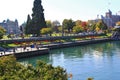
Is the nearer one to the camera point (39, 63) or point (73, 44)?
point (39, 63)

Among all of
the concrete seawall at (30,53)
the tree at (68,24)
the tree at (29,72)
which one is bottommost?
the concrete seawall at (30,53)

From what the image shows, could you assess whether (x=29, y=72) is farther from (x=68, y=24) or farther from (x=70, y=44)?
(x=68, y=24)

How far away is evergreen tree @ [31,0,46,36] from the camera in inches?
4737

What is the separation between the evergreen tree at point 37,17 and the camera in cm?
12031

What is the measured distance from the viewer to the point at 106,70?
51.8 m

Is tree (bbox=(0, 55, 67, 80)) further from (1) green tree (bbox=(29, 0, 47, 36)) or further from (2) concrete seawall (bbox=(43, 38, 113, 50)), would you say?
(1) green tree (bbox=(29, 0, 47, 36))

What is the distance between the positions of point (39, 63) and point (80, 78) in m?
17.6

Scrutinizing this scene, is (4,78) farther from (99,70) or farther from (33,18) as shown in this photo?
(33,18)

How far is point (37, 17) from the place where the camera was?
120125 millimetres

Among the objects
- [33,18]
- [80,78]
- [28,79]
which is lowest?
[80,78]

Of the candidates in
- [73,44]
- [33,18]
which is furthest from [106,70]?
[33,18]

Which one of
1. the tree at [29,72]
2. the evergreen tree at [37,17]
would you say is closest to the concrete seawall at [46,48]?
the evergreen tree at [37,17]

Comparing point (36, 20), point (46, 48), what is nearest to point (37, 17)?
point (36, 20)

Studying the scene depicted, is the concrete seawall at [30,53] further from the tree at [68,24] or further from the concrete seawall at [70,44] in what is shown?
the tree at [68,24]
